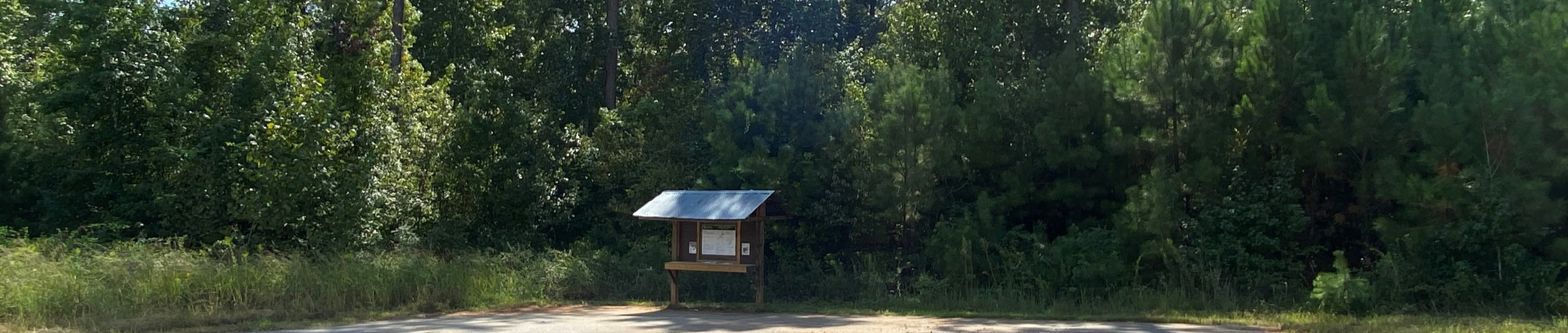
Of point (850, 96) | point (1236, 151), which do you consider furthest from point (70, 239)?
point (1236, 151)

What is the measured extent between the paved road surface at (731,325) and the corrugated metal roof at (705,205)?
1.19 metres

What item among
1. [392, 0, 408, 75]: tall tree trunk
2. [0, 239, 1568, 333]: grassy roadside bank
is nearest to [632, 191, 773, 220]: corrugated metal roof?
[0, 239, 1568, 333]: grassy roadside bank

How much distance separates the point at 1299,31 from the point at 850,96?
22.6 ft

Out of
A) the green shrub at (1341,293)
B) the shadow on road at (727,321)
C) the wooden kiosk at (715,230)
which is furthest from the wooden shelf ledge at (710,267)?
the green shrub at (1341,293)

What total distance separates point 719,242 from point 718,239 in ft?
0.11

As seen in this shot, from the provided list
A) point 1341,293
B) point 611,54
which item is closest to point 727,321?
point 1341,293

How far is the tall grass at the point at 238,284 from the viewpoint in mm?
12773

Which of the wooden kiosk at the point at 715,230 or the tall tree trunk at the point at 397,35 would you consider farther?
the tall tree trunk at the point at 397,35

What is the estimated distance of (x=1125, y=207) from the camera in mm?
15844

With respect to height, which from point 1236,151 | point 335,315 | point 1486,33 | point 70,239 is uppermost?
point 1486,33

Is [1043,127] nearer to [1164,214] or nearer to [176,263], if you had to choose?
[1164,214]

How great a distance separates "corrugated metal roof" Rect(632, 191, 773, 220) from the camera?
1461cm

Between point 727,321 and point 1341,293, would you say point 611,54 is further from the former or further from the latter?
point 1341,293

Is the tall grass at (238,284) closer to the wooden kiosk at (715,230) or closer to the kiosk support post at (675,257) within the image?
the kiosk support post at (675,257)
